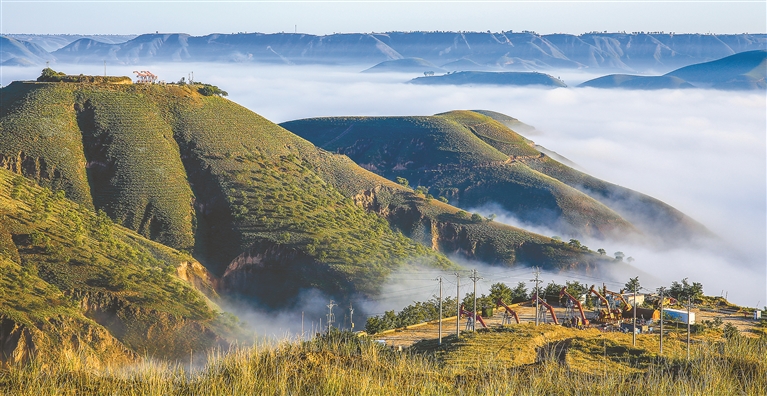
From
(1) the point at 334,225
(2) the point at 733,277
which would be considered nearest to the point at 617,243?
(2) the point at 733,277

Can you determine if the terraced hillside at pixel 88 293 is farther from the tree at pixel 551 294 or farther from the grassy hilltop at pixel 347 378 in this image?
the grassy hilltop at pixel 347 378

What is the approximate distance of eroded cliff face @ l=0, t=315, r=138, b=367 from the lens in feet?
190

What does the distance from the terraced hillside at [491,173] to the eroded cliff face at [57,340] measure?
8496cm

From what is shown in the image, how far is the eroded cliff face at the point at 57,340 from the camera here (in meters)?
57.9

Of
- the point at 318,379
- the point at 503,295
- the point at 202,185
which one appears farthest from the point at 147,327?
the point at 318,379

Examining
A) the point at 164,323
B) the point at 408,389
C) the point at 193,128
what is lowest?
the point at 164,323

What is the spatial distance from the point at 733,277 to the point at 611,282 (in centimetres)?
A: 5768

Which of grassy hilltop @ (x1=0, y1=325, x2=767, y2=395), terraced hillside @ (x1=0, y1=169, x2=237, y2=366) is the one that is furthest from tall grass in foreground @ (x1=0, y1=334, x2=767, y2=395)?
terraced hillside @ (x1=0, y1=169, x2=237, y2=366)

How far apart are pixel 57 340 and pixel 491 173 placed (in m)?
99.0

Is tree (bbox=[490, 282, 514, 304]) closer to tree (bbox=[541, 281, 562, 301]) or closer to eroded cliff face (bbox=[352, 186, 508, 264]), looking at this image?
tree (bbox=[541, 281, 562, 301])

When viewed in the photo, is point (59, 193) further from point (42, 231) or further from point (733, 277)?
point (733, 277)

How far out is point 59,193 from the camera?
88.9 m

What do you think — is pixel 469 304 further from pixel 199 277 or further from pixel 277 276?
pixel 199 277

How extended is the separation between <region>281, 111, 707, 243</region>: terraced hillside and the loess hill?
25.9 metres
